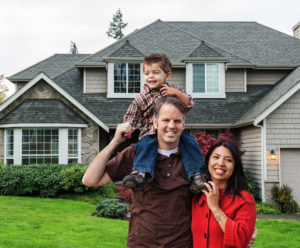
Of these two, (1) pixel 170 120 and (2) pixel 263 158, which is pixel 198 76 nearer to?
(2) pixel 263 158

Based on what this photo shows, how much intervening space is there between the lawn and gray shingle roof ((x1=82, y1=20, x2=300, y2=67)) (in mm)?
7922

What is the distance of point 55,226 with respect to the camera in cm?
795

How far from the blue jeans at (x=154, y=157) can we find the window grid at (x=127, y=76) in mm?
13248

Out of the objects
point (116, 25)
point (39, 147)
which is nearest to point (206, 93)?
point (39, 147)

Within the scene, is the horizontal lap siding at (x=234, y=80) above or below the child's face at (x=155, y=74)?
above

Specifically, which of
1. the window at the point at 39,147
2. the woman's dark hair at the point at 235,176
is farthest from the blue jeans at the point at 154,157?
the window at the point at 39,147

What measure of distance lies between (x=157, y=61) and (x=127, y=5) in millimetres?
46022

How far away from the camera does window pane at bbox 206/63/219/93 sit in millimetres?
15570

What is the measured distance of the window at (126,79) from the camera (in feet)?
51.1

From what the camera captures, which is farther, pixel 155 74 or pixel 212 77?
pixel 212 77

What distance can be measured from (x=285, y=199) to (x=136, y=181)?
10654 mm

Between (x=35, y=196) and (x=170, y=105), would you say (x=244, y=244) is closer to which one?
(x=170, y=105)

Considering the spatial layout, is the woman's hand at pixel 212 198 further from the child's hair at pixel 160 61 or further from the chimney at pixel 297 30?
the chimney at pixel 297 30

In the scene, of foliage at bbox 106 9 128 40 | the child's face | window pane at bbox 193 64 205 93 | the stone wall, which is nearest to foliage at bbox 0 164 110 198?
the stone wall
